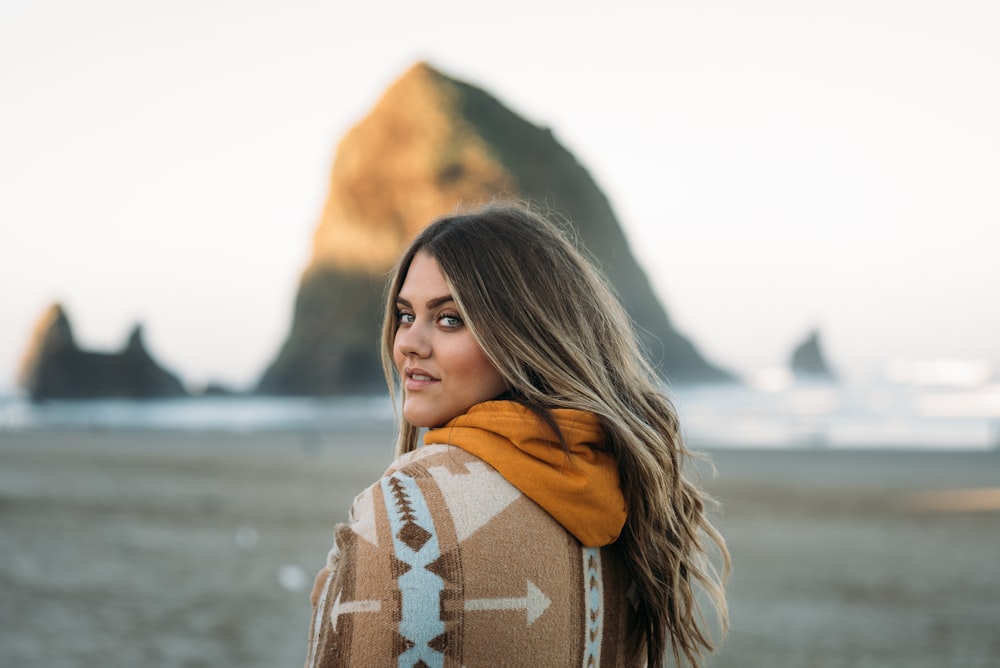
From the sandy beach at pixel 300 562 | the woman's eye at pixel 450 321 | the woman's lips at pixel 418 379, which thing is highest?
the woman's eye at pixel 450 321

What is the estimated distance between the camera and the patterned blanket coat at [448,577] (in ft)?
3.99

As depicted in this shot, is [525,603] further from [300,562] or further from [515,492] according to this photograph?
[300,562]

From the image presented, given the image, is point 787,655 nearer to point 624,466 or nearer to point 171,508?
point 624,466

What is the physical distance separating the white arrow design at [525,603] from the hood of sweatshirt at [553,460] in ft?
0.37

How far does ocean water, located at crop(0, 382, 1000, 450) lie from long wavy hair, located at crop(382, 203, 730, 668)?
15.8m

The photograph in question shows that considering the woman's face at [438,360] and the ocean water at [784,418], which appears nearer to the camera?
the woman's face at [438,360]

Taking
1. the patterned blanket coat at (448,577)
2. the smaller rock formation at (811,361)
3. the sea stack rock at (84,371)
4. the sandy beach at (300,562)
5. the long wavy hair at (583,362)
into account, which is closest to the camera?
the patterned blanket coat at (448,577)

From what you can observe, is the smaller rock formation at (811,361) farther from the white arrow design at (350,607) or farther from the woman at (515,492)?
the white arrow design at (350,607)

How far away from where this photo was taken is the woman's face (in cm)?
153

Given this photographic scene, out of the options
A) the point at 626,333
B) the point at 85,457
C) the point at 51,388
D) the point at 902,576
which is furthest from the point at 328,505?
the point at 51,388

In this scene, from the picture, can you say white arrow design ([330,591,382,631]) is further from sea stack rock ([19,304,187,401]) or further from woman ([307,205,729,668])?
sea stack rock ([19,304,187,401])

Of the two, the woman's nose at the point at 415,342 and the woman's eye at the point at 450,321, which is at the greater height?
the woman's eye at the point at 450,321

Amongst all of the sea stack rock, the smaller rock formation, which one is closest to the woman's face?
the sea stack rock

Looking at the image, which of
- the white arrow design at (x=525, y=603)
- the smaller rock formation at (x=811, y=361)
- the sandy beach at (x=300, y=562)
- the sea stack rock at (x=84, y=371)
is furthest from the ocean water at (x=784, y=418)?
the smaller rock formation at (x=811, y=361)
